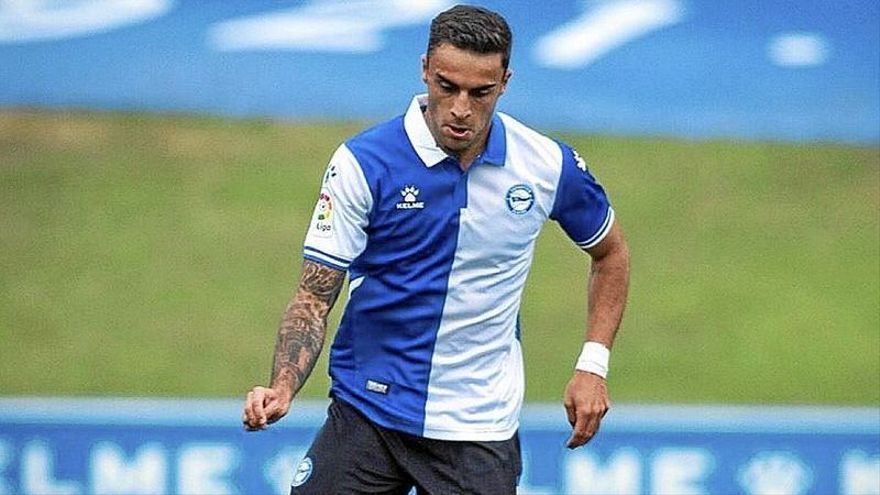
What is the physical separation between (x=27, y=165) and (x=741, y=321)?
2.62 meters

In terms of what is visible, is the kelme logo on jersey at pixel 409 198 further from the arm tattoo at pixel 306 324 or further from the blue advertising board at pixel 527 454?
the blue advertising board at pixel 527 454

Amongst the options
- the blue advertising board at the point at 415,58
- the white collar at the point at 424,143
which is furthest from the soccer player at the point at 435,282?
the blue advertising board at the point at 415,58

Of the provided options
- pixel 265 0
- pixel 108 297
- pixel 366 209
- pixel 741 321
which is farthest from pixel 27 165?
pixel 366 209

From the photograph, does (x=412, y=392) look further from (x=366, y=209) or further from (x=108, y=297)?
(x=108, y=297)

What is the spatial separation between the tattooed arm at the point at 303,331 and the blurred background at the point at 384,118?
2429mm

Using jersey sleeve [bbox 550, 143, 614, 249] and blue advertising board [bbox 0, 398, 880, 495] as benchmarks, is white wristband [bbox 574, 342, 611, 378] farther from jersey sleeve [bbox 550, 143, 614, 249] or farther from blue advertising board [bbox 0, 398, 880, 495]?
blue advertising board [bbox 0, 398, 880, 495]

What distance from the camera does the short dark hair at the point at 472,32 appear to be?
4.12m

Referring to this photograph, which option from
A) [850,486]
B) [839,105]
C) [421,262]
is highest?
[839,105]

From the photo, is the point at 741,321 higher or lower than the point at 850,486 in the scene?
higher

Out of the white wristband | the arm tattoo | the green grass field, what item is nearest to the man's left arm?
the white wristband

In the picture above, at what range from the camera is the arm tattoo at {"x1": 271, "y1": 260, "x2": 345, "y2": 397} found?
4070mm

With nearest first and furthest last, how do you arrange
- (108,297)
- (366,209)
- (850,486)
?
1. (366,209)
2. (850,486)
3. (108,297)

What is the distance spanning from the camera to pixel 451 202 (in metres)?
4.24

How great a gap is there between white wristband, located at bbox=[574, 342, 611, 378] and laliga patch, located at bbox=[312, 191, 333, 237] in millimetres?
685
